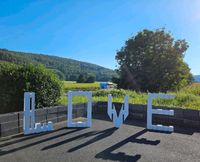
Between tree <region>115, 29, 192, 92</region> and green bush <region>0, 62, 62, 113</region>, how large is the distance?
1528 centimetres

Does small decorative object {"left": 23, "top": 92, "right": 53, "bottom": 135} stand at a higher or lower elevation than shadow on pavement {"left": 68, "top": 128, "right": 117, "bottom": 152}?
higher

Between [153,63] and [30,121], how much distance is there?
1734 cm

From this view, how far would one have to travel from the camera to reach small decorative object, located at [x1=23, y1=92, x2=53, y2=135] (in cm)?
566

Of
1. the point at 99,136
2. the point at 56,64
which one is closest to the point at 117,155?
the point at 99,136

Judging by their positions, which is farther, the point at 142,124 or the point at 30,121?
the point at 142,124

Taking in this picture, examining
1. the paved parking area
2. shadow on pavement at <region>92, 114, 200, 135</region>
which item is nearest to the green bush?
the paved parking area

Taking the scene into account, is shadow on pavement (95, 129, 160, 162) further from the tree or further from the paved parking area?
the tree

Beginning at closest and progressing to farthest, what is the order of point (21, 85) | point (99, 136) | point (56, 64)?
point (99, 136)
point (21, 85)
point (56, 64)

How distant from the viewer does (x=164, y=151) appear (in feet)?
15.2

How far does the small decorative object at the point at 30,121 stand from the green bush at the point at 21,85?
82 centimetres

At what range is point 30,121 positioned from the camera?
591 cm

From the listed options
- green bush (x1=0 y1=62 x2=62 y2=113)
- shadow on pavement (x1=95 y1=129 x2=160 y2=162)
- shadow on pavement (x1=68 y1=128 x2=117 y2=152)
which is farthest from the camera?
green bush (x1=0 y1=62 x2=62 y2=113)

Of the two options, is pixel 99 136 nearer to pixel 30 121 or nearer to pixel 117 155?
pixel 117 155

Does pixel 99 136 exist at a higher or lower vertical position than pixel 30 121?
lower
